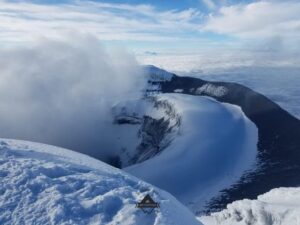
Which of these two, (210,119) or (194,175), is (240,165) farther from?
(210,119)

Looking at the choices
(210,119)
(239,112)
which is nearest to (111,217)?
(210,119)

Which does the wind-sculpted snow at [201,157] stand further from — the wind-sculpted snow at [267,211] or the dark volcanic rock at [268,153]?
the wind-sculpted snow at [267,211]

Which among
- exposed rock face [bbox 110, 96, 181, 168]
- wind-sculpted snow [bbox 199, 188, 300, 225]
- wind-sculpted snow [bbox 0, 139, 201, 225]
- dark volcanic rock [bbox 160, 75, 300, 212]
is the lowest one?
exposed rock face [bbox 110, 96, 181, 168]
